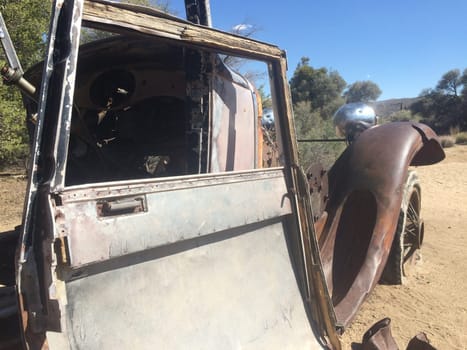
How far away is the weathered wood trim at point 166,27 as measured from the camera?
1.45 m

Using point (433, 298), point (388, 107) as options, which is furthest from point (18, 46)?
point (388, 107)

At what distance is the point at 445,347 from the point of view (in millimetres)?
2877

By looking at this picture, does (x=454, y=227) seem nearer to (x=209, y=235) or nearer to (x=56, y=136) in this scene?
(x=209, y=235)

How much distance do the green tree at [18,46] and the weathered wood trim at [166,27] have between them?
9719mm

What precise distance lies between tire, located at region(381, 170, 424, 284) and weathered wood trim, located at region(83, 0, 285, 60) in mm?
2156

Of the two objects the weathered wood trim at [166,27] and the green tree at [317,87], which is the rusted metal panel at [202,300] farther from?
the green tree at [317,87]

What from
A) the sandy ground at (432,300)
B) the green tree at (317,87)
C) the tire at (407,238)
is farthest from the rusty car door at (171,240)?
the green tree at (317,87)

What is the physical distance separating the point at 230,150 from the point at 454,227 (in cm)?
497

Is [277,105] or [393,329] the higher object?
[277,105]

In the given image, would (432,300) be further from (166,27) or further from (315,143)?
(315,143)

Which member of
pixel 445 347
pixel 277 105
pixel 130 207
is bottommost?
pixel 445 347

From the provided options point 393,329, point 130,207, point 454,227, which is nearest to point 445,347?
point 393,329

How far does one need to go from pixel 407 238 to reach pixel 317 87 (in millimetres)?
26022

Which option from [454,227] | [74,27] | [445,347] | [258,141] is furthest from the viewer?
[454,227]
